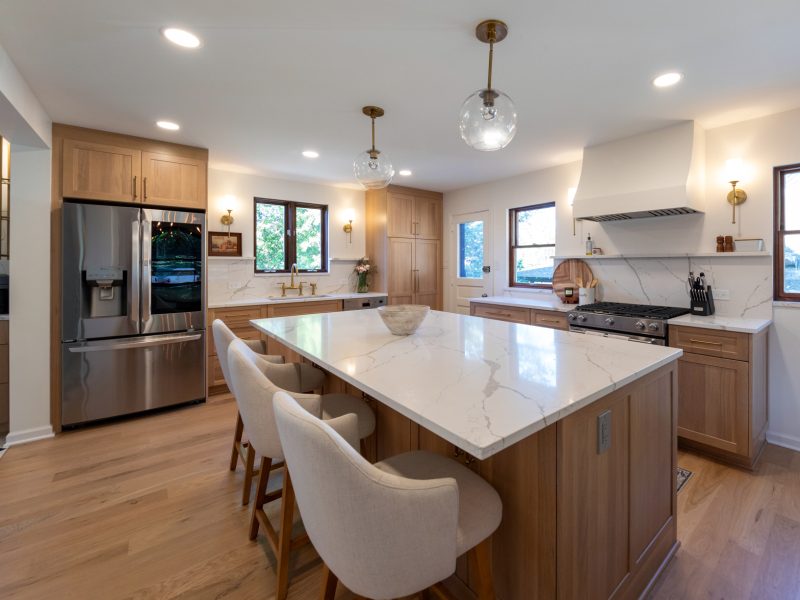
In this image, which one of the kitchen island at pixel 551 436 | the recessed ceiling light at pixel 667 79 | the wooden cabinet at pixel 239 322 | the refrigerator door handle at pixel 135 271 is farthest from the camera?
the wooden cabinet at pixel 239 322

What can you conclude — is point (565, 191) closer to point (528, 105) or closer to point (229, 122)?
point (528, 105)

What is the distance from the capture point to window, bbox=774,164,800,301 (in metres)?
2.73

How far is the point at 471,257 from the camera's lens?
5.28m

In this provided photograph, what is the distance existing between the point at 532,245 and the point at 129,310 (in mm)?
4194

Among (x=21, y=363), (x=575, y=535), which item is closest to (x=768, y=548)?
(x=575, y=535)

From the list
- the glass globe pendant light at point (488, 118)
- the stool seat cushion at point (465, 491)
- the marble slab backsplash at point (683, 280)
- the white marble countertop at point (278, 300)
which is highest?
the glass globe pendant light at point (488, 118)

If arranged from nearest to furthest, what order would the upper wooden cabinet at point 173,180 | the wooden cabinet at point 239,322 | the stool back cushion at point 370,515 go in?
the stool back cushion at point 370,515
the upper wooden cabinet at point 173,180
the wooden cabinet at point 239,322

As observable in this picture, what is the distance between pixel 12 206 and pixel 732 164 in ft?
17.9

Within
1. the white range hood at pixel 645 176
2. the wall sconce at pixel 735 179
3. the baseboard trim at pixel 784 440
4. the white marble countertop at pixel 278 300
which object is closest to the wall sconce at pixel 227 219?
the white marble countertop at pixel 278 300

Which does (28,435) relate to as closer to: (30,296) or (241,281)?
(30,296)

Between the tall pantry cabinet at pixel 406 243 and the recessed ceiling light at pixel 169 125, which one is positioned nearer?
the recessed ceiling light at pixel 169 125

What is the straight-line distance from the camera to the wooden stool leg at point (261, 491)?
5.73ft

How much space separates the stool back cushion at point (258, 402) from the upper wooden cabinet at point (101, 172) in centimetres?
268

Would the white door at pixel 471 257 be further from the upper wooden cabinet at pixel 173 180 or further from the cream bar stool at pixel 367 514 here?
the cream bar stool at pixel 367 514
